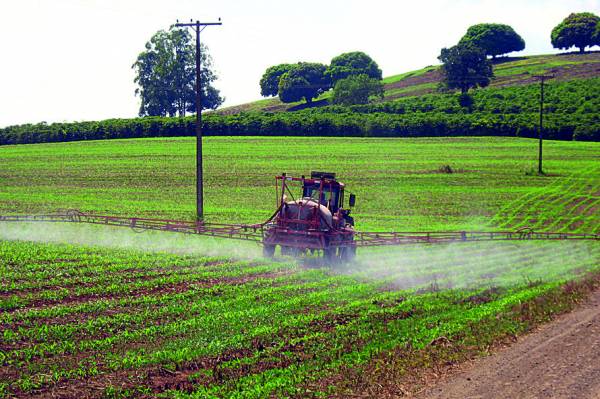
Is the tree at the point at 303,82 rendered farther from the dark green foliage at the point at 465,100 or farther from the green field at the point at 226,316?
the green field at the point at 226,316

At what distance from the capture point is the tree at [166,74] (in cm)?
10781

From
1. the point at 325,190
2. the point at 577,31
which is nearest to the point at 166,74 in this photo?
the point at 325,190

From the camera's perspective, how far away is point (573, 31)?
17312 cm

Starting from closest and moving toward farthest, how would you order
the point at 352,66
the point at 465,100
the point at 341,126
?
the point at 341,126 → the point at 465,100 → the point at 352,66

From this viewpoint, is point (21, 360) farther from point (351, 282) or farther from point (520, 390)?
point (351, 282)

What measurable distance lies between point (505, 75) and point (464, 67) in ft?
80.8

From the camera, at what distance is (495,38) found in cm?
17662

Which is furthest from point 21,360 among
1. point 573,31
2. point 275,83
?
point 573,31

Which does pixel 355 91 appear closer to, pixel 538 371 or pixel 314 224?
pixel 314 224

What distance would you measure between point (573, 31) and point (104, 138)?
12178cm

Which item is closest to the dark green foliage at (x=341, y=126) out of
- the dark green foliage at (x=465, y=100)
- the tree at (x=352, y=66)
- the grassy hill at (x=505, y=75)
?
the dark green foliage at (x=465, y=100)

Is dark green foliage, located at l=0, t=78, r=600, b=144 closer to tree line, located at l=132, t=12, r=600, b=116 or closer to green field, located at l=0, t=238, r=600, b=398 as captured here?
tree line, located at l=132, t=12, r=600, b=116

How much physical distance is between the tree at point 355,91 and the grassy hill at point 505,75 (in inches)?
270

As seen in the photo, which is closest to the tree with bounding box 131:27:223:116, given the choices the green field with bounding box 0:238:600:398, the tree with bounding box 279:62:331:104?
the tree with bounding box 279:62:331:104
